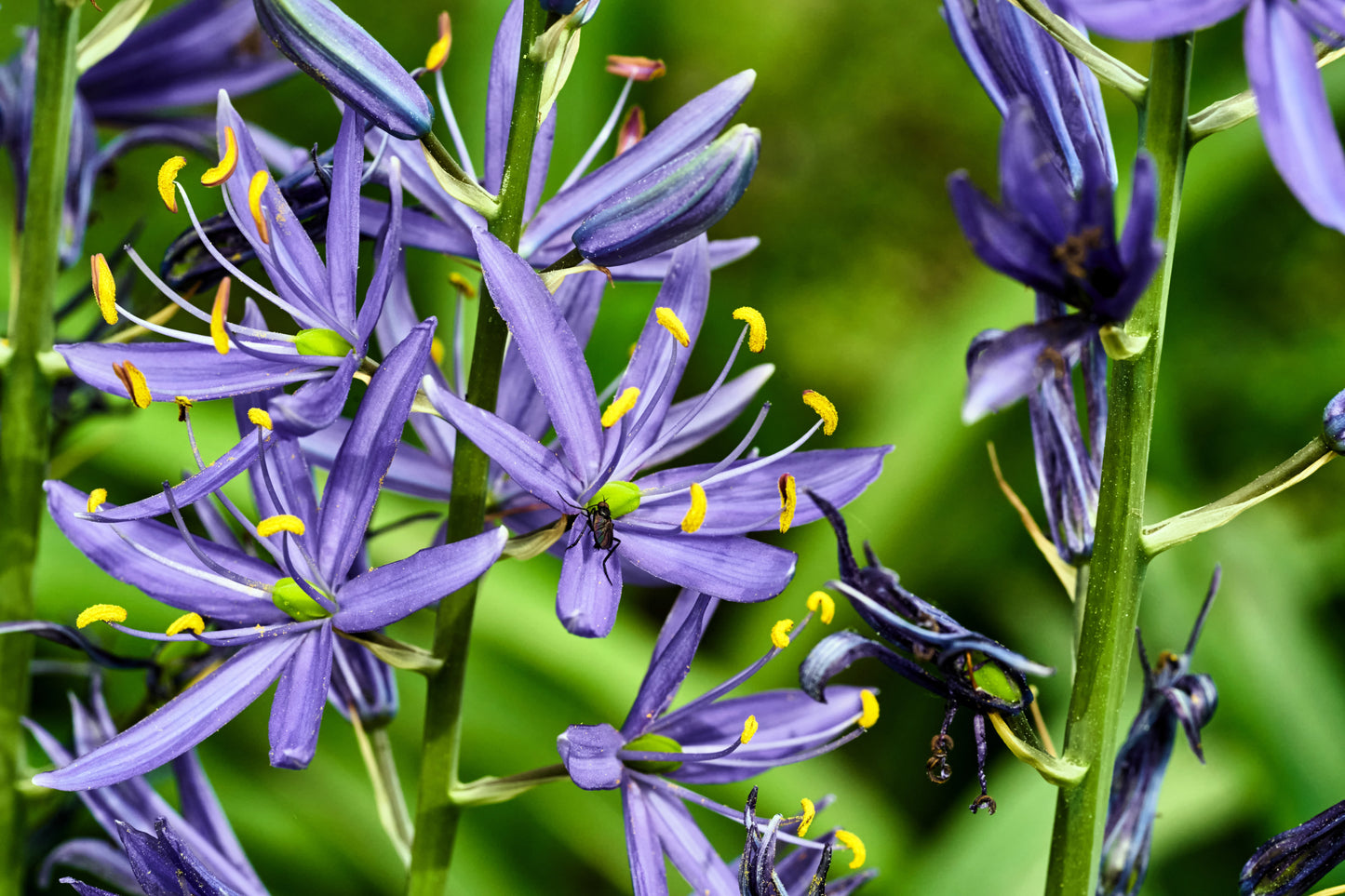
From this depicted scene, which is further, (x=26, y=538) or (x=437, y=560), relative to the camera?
(x=26, y=538)

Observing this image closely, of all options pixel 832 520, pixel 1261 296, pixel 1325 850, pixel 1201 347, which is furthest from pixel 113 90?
pixel 1261 296

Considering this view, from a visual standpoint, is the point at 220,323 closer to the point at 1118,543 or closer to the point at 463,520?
the point at 463,520

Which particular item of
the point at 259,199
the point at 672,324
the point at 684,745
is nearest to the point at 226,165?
the point at 259,199

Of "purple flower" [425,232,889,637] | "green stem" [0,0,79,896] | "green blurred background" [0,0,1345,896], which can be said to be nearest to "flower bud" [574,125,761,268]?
"purple flower" [425,232,889,637]

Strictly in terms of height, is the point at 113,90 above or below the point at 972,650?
above

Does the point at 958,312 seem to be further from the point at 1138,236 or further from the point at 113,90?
the point at 1138,236

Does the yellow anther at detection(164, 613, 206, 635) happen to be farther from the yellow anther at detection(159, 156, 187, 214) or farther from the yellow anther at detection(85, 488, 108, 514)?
the yellow anther at detection(159, 156, 187, 214)
